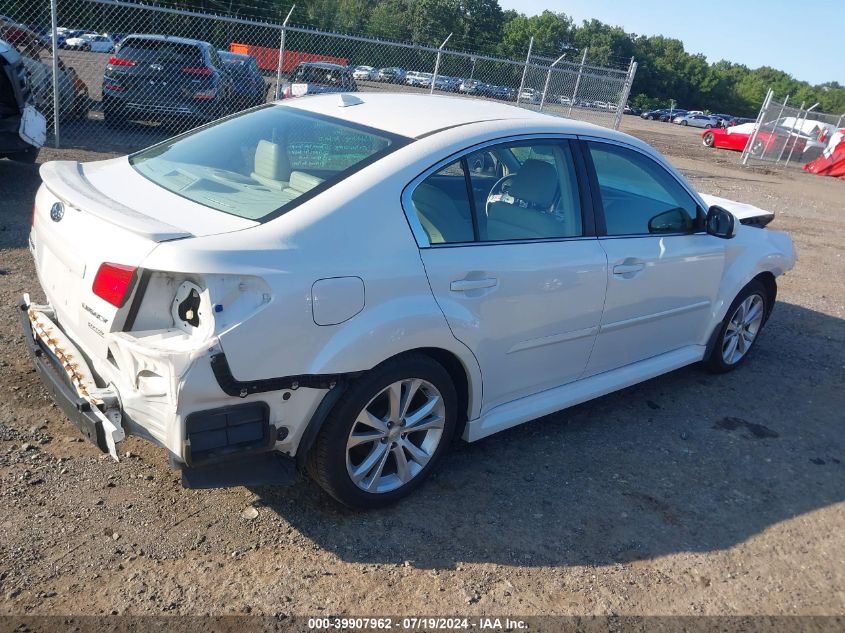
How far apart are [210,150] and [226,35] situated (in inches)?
486

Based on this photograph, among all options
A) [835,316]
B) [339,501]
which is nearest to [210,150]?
[339,501]

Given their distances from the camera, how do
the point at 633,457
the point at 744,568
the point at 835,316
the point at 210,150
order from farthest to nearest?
the point at 835,316
the point at 633,457
the point at 210,150
the point at 744,568

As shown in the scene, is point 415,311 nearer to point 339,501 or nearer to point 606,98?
point 339,501

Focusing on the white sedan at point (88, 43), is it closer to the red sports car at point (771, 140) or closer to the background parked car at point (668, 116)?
the red sports car at point (771, 140)

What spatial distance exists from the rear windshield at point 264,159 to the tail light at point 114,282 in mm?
496

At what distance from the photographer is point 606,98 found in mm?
15844

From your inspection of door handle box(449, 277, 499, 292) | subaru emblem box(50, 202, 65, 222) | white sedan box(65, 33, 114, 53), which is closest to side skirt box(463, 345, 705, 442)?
door handle box(449, 277, 499, 292)

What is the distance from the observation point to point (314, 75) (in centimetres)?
1157

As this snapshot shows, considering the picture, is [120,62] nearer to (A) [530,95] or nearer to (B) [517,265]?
(A) [530,95]

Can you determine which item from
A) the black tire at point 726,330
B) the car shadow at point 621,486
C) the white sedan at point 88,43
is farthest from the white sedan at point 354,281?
the white sedan at point 88,43

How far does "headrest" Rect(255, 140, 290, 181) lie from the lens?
3173mm

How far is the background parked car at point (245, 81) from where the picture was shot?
11.4 metres

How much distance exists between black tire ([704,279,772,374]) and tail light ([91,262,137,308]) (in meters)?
3.88

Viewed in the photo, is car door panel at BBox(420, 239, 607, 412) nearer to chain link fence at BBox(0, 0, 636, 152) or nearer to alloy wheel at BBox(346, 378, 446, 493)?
alloy wheel at BBox(346, 378, 446, 493)
